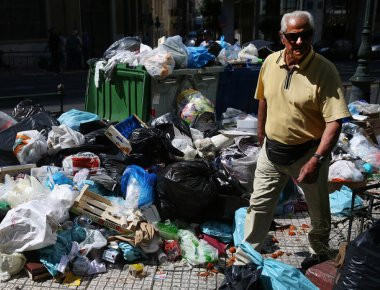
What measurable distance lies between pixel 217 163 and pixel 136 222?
4.03ft

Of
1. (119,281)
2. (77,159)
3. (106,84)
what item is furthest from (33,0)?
(119,281)

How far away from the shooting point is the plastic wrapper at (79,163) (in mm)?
4598

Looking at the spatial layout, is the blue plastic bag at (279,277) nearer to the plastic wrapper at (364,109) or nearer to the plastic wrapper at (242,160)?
the plastic wrapper at (242,160)

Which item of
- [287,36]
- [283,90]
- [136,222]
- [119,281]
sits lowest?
[119,281]

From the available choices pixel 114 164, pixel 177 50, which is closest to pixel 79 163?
pixel 114 164

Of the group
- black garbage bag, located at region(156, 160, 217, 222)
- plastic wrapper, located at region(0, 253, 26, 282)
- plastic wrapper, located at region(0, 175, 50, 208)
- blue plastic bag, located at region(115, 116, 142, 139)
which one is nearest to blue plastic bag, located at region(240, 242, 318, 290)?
black garbage bag, located at region(156, 160, 217, 222)

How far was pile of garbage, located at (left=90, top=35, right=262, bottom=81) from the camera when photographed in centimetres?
584

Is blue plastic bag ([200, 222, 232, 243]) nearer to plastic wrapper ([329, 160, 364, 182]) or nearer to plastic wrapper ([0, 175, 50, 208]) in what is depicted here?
plastic wrapper ([0, 175, 50, 208])

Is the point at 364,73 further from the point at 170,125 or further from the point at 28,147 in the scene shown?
the point at 28,147

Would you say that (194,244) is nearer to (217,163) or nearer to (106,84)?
(217,163)

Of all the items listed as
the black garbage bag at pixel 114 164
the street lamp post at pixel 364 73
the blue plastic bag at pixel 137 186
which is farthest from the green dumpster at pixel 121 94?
the street lamp post at pixel 364 73

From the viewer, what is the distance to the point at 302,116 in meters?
2.99

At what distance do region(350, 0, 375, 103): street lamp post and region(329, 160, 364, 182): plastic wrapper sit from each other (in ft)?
11.2

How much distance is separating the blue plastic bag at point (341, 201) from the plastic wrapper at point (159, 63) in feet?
7.97
